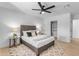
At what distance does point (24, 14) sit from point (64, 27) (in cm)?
322

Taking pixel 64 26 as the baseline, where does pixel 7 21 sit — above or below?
above

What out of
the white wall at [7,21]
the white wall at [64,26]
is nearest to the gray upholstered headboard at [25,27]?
the white wall at [7,21]

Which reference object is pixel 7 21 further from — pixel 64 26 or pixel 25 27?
pixel 64 26

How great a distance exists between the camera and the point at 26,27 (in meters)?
5.24

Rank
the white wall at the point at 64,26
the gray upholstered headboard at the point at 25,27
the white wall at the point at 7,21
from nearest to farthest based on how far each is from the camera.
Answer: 1. the white wall at the point at 7,21
2. the white wall at the point at 64,26
3. the gray upholstered headboard at the point at 25,27

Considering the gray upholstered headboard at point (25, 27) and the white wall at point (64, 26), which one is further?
the gray upholstered headboard at point (25, 27)

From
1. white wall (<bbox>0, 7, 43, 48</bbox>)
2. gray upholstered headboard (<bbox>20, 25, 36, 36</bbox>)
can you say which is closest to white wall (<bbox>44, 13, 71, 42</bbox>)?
gray upholstered headboard (<bbox>20, 25, 36, 36</bbox>)

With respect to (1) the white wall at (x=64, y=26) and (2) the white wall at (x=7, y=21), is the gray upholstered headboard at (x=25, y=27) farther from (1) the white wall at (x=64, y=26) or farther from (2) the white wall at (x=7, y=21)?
(1) the white wall at (x=64, y=26)

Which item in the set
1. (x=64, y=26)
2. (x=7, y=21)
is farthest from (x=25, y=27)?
(x=64, y=26)

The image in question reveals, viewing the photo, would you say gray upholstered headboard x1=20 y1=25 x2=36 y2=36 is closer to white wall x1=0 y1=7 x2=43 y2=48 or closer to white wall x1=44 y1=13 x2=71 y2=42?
white wall x1=0 y1=7 x2=43 y2=48

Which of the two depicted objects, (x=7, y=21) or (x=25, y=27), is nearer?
(x=7, y=21)

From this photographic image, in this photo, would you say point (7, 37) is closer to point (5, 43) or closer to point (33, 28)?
point (5, 43)

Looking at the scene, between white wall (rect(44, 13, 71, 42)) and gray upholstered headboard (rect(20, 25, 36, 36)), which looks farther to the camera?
gray upholstered headboard (rect(20, 25, 36, 36))

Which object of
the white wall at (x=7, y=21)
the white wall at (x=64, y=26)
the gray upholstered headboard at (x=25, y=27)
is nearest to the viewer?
the white wall at (x=7, y=21)
